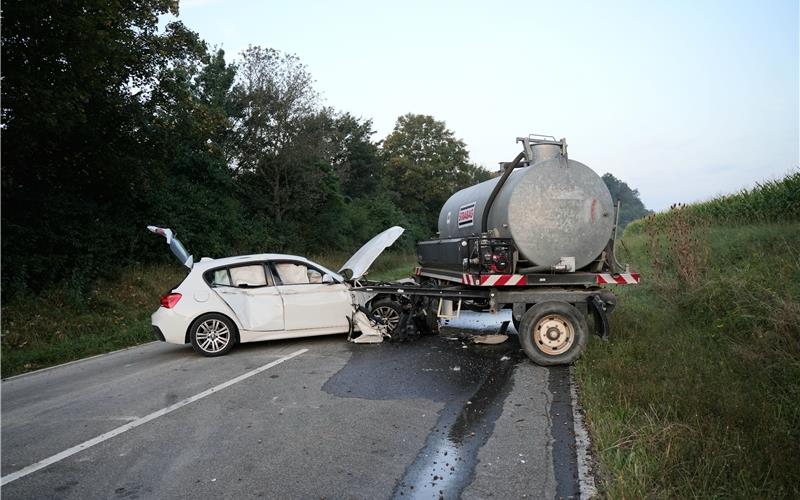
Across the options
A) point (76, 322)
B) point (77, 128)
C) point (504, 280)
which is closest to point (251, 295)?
point (504, 280)

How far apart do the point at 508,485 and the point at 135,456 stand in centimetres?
294

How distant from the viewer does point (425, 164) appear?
5409 cm

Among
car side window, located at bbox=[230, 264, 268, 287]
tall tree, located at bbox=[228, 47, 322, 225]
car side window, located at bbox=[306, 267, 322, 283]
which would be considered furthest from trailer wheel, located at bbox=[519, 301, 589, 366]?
tall tree, located at bbox=[228, 47, 322, 225]

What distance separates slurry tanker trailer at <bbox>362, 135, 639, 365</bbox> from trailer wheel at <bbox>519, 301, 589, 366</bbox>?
0.04 feet

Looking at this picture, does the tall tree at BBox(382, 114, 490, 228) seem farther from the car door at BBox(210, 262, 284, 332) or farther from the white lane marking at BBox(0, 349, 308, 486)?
the white lane marking at BBox(0, 349, 308, 486)

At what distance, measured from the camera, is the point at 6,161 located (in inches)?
475

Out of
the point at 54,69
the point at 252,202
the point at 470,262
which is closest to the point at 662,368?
the point at 470,262

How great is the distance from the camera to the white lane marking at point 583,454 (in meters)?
3.64

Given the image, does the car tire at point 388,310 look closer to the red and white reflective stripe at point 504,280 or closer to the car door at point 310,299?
the car door at point 310,299

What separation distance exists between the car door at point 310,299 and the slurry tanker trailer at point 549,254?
7.23 feet

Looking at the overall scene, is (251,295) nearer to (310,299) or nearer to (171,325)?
(310,299)

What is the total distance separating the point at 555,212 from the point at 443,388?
9.46 ft

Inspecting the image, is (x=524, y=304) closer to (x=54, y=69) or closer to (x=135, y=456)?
(x=135, y=456)

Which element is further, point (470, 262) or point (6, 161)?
point (6, 161)
